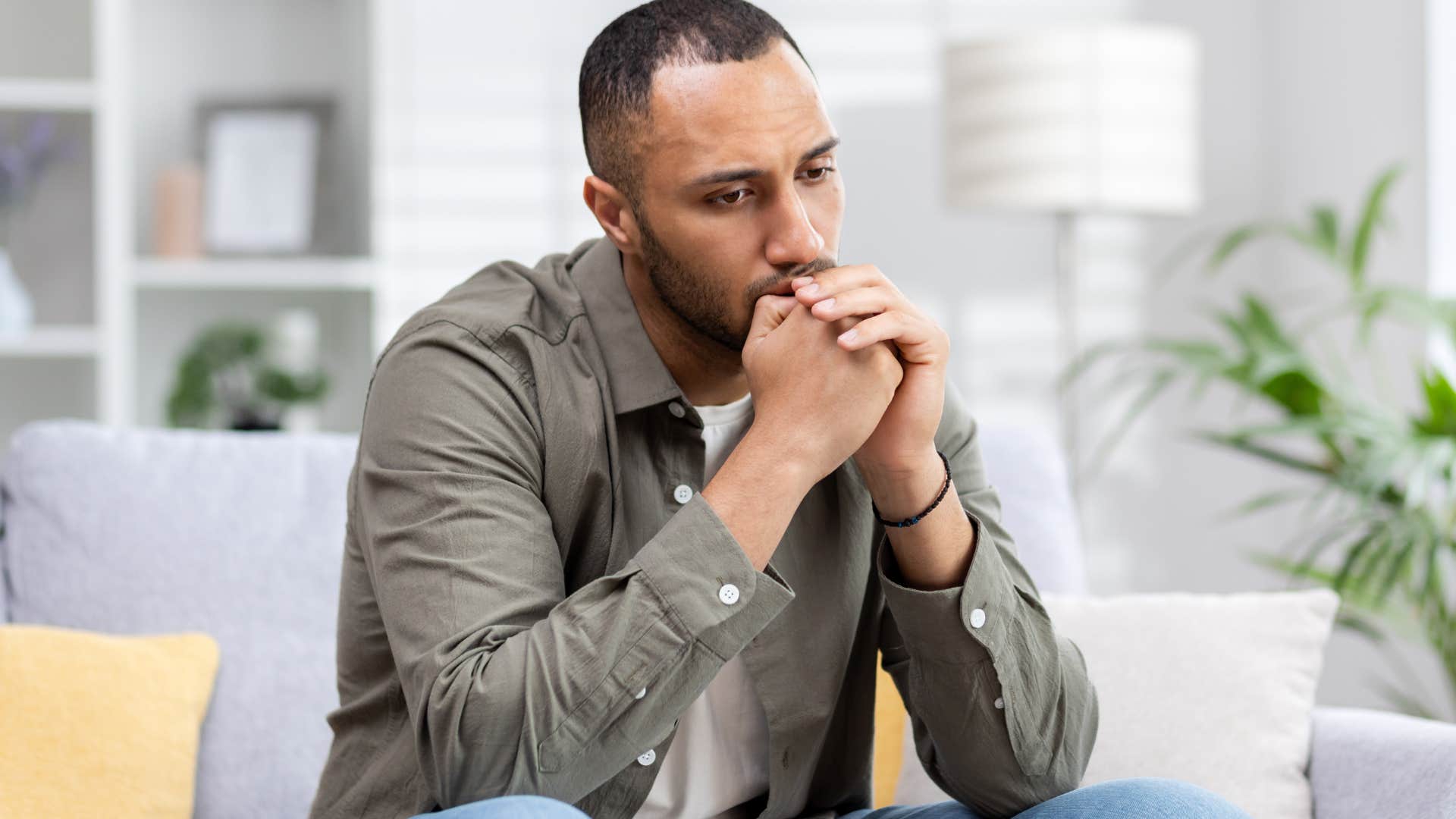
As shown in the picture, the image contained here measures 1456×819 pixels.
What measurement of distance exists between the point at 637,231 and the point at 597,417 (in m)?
0.17

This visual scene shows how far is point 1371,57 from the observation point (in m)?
2.91

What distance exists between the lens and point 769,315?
1189 millimetres

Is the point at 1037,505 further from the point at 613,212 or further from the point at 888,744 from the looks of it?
the point at 613,212

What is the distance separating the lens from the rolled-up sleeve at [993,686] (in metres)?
1.19

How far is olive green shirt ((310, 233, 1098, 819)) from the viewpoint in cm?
105

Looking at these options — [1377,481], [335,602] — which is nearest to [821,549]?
[335,602]

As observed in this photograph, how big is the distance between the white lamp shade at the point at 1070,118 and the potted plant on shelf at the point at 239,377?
138 cm

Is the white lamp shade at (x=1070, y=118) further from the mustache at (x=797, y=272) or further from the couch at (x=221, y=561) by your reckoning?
the mustache at (x=797, y=272)

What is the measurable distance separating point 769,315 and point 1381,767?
0.77 metres

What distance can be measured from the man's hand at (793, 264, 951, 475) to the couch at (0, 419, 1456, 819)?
2.09ft

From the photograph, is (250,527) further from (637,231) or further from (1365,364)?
(1365,364)

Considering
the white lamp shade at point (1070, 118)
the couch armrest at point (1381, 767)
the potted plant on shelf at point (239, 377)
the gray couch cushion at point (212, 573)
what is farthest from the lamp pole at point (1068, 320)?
the gray couch cushion at point (212, 573)

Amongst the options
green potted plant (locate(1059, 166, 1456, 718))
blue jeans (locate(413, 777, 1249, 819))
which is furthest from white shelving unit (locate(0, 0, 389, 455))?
blue jeans (locate(413, 777, 1249, 819))

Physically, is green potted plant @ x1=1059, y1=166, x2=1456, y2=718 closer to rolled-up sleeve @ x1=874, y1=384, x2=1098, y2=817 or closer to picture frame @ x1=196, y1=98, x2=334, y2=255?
rolled-up sleeve @ x1=874, y1=384, x2=1098, y2=817
